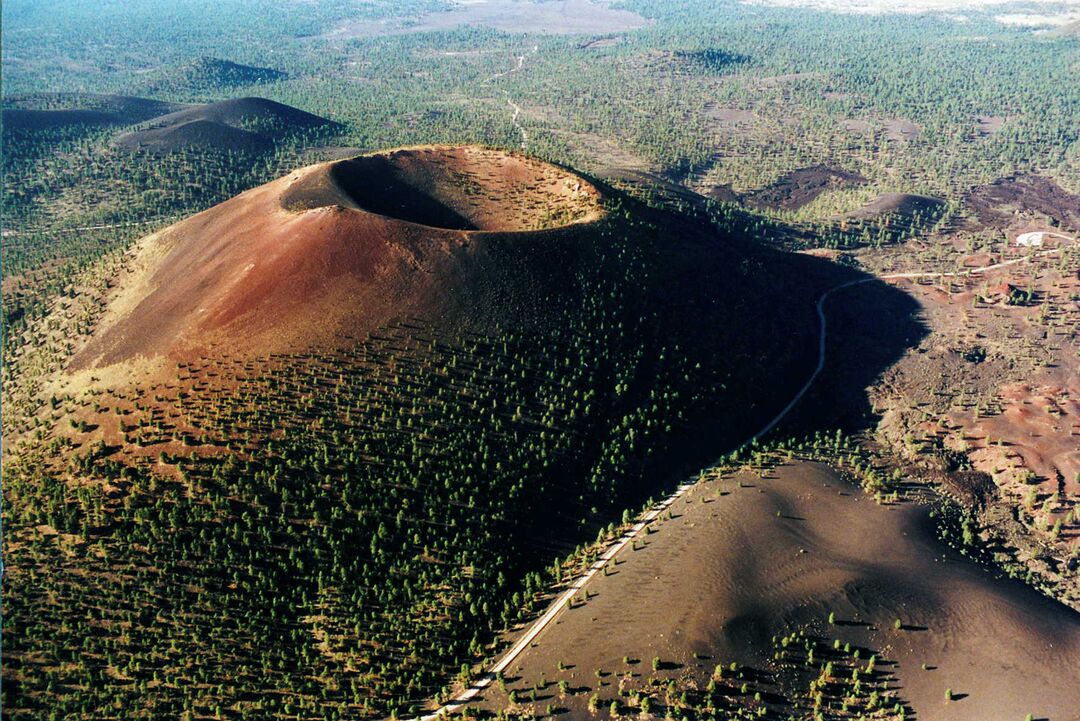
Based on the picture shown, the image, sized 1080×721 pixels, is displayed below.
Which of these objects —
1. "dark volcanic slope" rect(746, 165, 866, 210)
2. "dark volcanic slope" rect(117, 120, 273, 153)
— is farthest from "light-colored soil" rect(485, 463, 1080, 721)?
"dark volcanic slope" rect(117, 120, 273, 153)

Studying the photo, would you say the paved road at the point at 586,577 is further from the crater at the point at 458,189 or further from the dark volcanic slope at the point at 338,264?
the crater at the point at 458,189

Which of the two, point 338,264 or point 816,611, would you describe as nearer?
point 816,611

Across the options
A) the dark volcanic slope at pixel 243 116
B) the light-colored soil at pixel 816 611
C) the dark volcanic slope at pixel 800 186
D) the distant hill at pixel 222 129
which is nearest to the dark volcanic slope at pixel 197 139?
the distant hill at pixel 222 129

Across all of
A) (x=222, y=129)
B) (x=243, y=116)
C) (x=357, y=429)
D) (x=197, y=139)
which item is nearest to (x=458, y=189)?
(x=357, y=429)

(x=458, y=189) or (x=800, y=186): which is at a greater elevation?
(x=458, y=189)

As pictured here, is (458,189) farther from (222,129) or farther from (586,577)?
(222,129)
